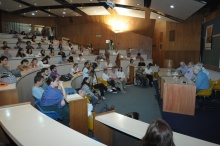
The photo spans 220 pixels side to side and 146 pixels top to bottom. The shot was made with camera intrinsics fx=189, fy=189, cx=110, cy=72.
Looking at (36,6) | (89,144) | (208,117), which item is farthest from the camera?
(36,6)

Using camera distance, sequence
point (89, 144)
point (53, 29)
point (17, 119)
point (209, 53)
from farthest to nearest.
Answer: point (53, 29) < point (209, 53) < point (17, 119) < point (89, 144)

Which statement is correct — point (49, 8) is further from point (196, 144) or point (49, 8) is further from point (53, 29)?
point (196, 144)

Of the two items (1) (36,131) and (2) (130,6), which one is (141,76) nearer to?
(2) (130,6)

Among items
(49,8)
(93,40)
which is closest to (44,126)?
(49,8)

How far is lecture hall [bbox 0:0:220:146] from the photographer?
2.11 metres

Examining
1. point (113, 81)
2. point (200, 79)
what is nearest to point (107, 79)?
point (113, 81)

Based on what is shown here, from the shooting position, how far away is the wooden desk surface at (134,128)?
189 cm

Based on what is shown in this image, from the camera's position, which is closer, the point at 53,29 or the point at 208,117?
the point at 208,117

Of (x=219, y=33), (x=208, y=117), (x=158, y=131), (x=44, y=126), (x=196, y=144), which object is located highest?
(x=219, y=33)

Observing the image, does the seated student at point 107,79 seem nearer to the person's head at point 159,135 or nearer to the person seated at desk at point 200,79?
the person seated at desk at point 200,79

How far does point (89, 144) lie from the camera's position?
1.66 meters

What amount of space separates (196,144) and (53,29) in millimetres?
18350

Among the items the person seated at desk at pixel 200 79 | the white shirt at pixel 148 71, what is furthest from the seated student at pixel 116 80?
the person seated at desk at pixel 200 79

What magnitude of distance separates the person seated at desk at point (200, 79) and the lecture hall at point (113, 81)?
0.03 m
